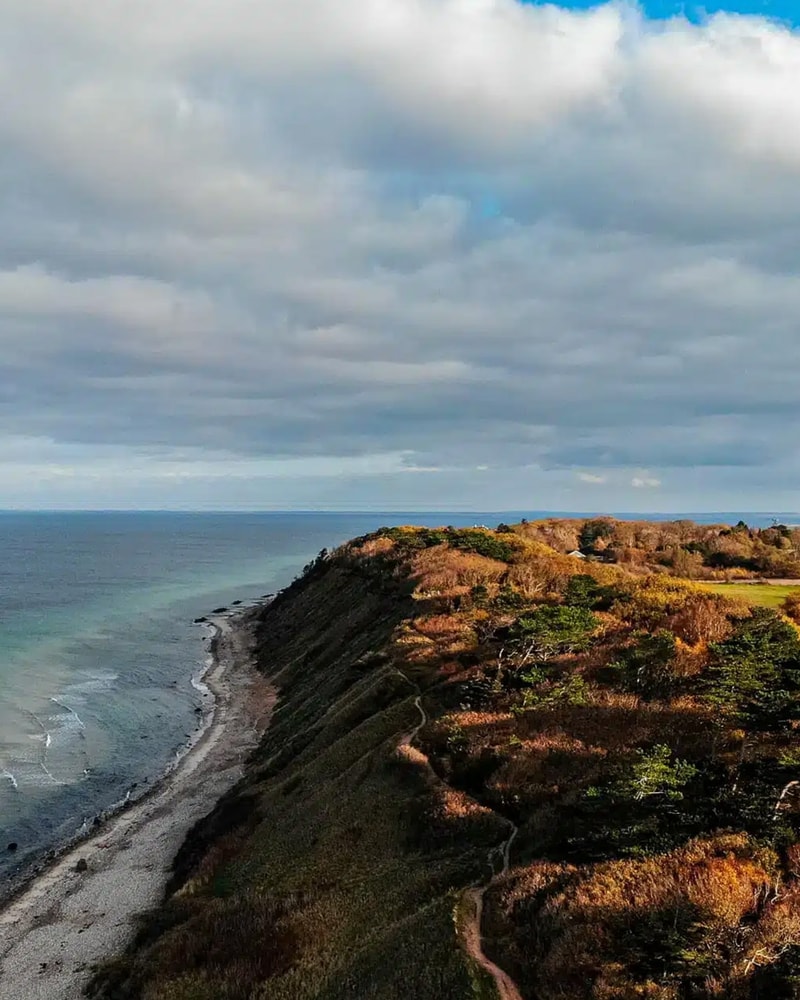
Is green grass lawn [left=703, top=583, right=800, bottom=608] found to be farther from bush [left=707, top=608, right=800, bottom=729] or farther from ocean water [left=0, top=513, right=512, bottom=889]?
ocean water [left=0, top=513, right=512, bottom=889]

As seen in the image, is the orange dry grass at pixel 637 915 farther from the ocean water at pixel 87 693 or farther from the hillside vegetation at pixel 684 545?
the hillside vegetation at pixel 684 545

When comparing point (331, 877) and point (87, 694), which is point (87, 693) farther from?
point (331, 877)

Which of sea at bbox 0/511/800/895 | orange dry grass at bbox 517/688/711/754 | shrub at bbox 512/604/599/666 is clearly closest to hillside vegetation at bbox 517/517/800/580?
shrub at bbox 512/604/599/666

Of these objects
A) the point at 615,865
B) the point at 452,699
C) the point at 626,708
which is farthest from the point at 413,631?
the point at 615,865

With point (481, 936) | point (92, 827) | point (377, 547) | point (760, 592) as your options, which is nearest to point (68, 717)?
point (92, 827)

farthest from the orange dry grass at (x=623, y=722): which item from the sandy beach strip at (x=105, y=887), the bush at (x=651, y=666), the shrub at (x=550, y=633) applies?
the sandy beach strip at (x=105, y=887)

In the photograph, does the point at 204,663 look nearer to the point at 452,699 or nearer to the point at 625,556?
the point at 625,556

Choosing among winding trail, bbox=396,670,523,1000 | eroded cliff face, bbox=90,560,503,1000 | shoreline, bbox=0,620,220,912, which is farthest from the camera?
shoreline, bbox=0,620,220,912
